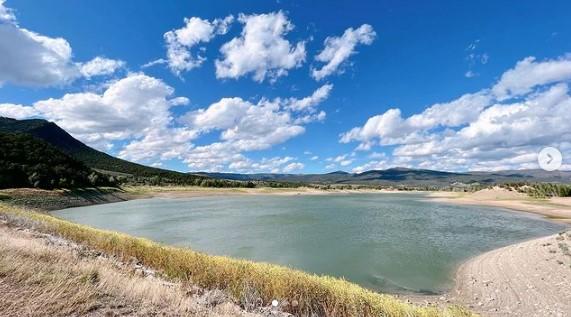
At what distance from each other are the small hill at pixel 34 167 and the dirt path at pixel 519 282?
7375 cm

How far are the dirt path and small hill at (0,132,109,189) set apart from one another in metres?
73.8

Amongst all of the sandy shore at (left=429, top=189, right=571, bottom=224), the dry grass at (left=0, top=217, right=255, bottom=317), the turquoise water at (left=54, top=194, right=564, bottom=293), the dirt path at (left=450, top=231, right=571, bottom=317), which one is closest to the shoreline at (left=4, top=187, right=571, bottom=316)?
the dirt path at (left=450, top=231, right=571, bottom=317)

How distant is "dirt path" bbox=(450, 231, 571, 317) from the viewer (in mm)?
12336

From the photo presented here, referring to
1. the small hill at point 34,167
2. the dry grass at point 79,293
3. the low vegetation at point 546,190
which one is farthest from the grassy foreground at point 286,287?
the low vegetation at point 546,190

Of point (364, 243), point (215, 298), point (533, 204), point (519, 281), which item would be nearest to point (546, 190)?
point (533, 204)

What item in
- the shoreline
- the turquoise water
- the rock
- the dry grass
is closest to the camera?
the dry grass

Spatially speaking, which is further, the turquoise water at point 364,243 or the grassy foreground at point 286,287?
the turquoise water at point 364,243

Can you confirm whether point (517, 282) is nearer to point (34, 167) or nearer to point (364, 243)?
point (364, 243)

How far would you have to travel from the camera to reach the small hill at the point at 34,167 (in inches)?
2635

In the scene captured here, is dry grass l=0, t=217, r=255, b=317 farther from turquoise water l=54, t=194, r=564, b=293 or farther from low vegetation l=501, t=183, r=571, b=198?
low vegetation l=501, t=183, r=571, b=198

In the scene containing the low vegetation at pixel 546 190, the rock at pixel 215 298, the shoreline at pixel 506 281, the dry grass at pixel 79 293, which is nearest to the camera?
the dry grass at pixel 79 293

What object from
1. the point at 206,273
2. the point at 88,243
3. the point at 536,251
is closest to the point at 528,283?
the point at 536,251

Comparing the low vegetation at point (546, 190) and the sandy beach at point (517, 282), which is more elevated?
the low vegetation at point (546, 190)

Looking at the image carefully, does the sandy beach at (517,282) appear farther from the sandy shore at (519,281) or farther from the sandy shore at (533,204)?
the sandy shore at (533,204)
